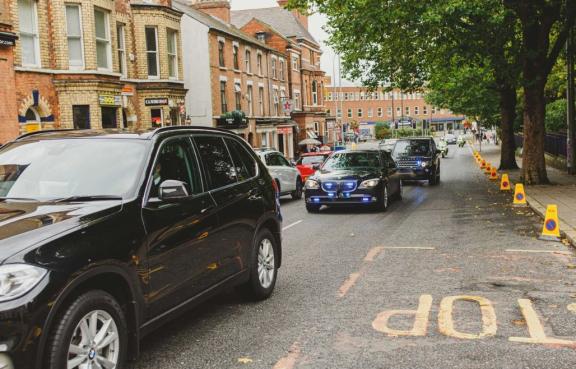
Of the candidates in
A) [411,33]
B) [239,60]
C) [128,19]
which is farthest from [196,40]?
[411,33]

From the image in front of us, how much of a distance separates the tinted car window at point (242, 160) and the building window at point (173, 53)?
2466 cm

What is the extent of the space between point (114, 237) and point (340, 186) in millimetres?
11284

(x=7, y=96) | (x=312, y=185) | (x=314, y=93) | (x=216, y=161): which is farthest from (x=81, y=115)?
(x=314, y=93)

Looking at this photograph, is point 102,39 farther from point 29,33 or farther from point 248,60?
point 248,60

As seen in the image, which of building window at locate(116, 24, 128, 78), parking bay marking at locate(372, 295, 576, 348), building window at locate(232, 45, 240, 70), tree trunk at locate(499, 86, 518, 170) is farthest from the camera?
building window at locate(232, 45, 240, 70)

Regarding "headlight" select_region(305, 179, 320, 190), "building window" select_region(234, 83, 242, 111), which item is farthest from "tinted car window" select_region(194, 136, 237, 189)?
"building window" select_region(234, 83, 242, 111)

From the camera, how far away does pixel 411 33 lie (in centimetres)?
1742

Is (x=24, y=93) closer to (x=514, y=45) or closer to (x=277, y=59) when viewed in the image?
(x=514, y=45)

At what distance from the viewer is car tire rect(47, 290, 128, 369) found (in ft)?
11.5

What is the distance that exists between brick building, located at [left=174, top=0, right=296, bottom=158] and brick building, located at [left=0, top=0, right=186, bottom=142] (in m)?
8.68

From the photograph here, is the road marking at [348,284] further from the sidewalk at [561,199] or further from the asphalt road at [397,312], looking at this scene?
the sidewalk at [561,199]

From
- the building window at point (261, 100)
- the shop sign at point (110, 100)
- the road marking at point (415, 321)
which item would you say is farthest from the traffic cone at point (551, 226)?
the building window at point (261, 100)

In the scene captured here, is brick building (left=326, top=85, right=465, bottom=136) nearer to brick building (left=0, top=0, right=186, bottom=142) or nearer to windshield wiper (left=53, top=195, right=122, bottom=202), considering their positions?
brick building (left=0, top=0, right=186, bottom=142)

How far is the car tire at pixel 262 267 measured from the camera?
21.0 ft
